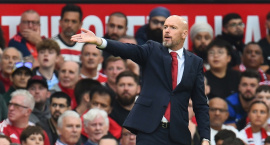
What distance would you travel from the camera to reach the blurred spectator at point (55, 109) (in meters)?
13.4

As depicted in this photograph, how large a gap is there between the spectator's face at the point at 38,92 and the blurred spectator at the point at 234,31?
355cm

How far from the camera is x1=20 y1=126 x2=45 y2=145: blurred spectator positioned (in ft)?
41.0

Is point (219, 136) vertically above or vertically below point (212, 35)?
below

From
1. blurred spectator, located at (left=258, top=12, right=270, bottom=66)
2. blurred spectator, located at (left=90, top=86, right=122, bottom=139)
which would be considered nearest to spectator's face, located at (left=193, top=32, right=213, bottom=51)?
blurred spectator, located at (left=258, top=12, right=270, bottom=66)

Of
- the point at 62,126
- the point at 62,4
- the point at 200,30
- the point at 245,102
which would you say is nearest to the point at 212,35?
the point at 200,30

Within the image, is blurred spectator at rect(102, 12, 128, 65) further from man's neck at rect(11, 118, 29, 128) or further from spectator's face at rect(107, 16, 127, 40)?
man's neck at rect(11, 118, 29, 128)

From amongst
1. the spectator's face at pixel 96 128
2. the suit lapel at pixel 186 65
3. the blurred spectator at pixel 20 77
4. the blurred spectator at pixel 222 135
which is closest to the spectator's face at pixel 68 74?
the blurred spectator at pixel 20 77

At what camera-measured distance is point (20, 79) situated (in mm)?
13969

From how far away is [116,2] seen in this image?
16.3 m

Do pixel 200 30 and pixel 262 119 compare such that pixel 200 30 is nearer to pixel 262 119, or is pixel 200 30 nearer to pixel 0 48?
pixel 262 119

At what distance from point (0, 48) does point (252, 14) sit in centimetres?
449

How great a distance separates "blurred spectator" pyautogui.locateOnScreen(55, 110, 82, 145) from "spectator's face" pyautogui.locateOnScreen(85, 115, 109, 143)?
0.20m

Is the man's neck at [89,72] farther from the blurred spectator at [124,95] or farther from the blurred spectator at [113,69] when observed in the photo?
the blurred spectator at [124,95]

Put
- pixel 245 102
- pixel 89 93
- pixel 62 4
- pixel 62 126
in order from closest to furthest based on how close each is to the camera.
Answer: pixel 62 126 → pixel 89 93 → pixel 245 102 → pixel 62 4
